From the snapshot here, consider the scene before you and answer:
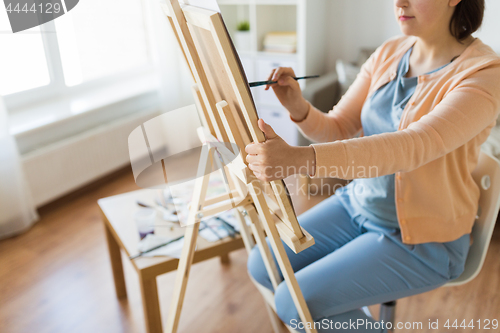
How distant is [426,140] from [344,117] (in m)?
0.46

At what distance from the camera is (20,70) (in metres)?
2.29

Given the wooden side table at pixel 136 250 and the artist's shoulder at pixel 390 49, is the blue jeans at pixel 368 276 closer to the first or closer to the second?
the wooden side table at pixel 136 250

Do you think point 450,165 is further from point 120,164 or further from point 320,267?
point 120,164

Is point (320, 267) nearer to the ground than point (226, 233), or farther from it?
farther from it

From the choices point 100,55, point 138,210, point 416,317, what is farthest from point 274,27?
point 416,317

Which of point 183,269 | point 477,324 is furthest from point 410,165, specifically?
point 477,324

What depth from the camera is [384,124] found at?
3.50ft

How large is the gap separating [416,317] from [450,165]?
2.53 ft

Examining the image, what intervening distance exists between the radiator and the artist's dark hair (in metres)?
2.11

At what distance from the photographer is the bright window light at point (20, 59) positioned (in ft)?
7.16

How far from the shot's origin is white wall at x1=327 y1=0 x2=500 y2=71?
2.77 m

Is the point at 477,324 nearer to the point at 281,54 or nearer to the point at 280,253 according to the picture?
the point at 280,253

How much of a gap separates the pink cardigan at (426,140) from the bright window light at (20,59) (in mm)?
1898

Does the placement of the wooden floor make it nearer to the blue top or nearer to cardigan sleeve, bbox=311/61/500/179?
the blue top
